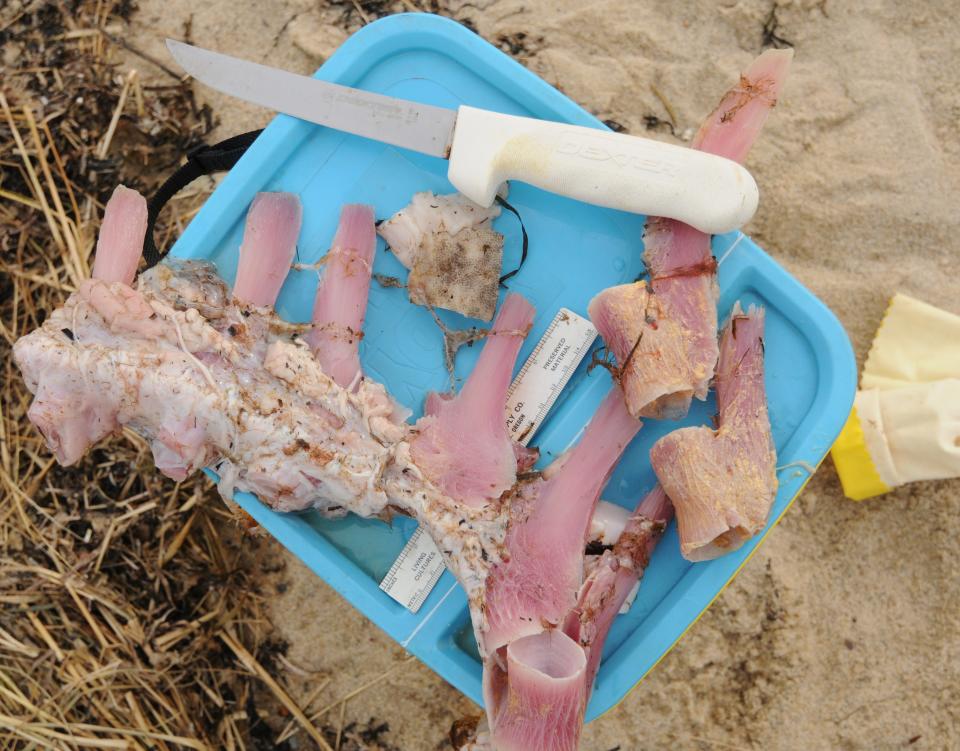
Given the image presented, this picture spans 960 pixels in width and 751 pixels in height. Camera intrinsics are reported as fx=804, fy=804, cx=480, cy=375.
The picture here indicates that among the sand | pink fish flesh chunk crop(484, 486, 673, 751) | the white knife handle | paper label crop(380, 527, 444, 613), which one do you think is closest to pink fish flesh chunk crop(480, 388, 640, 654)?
pink fish flesh chunk crop(484, 486, 673, 751)

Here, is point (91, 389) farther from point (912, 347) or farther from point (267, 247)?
point (912, 347)

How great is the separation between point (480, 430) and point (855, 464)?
99cm

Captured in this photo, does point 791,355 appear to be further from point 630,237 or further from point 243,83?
point 243,83

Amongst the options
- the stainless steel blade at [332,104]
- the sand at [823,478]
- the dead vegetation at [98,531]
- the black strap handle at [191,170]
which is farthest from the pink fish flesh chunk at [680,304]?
the dead vegetation at [98,531]

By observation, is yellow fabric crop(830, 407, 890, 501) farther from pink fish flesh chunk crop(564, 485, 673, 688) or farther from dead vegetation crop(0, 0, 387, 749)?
dead vegetation crop(0, 0, 387, 749)

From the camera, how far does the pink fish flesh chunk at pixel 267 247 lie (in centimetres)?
166

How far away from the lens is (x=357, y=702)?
217cm

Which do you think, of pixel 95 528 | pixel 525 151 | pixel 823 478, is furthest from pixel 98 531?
pixel 823 478

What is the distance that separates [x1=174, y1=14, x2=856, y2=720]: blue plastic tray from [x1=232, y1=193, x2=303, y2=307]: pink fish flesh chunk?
49 millimetres

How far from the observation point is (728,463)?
149 cm

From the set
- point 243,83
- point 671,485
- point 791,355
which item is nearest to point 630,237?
point 791,355

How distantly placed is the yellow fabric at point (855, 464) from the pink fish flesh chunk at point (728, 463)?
51 centimetres

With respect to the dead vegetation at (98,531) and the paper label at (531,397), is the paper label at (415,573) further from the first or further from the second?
the dead vegetation at (98,531)

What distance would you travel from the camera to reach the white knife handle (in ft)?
4.71
